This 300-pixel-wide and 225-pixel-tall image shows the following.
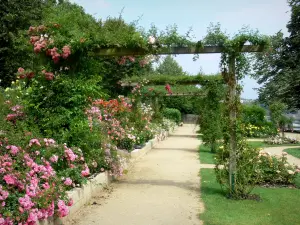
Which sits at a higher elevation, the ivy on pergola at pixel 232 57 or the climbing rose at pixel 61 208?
the ivy on pergola at pixel 232 57

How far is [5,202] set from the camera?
397cm

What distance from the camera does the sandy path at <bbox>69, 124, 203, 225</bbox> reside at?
5.27 m

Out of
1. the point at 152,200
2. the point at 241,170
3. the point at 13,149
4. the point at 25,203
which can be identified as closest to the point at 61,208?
the point at 25,203

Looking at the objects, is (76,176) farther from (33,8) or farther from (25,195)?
(33,8)

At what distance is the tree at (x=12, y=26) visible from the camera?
20.3 metres

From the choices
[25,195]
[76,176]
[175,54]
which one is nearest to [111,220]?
[76,176]

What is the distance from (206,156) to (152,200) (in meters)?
6.68

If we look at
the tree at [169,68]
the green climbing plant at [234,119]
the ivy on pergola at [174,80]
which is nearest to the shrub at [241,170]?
the green climbing plant at [234,119]

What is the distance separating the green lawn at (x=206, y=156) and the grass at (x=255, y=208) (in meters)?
4.08

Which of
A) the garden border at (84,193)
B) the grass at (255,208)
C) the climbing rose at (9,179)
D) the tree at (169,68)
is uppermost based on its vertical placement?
the tree at (169,68)

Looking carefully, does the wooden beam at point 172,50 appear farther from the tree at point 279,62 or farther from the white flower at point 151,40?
the tree at point 279,62

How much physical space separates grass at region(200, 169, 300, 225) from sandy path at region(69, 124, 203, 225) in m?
0.21

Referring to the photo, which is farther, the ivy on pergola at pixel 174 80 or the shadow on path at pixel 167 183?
the ivy on pergola at pixel 174 80

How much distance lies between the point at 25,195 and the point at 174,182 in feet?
15.0
